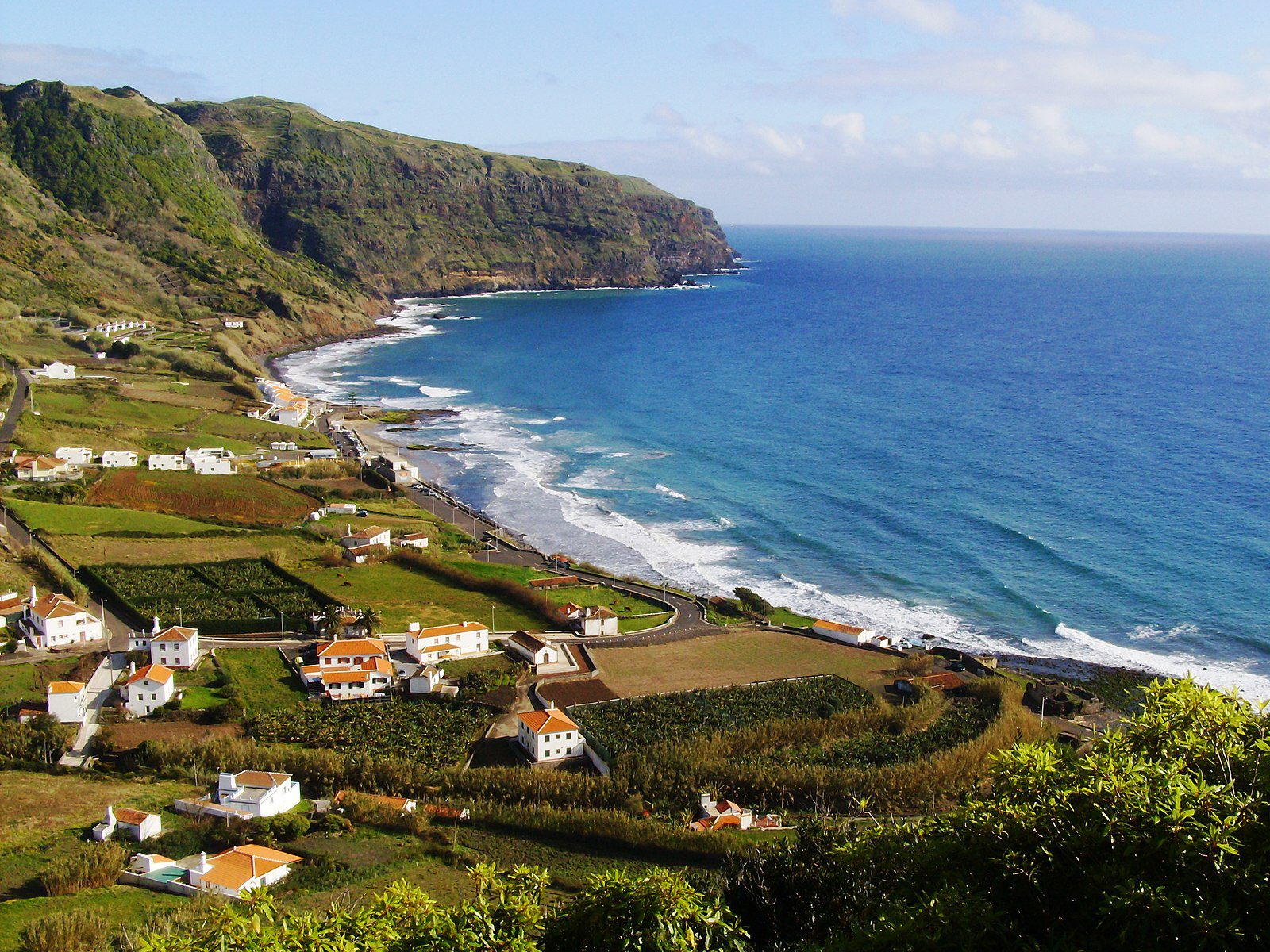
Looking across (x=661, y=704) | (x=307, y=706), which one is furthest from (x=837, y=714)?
(x=307, y=706)

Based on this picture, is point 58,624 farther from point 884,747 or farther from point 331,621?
point 884,747

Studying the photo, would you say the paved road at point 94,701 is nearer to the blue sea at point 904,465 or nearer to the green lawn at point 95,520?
the green lawn at point 95,520

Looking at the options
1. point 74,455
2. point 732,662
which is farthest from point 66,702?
point 74,455

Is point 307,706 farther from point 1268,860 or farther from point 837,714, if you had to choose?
point 1268,860

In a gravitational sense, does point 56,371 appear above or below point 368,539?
above

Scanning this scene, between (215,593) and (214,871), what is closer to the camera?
(214,871)

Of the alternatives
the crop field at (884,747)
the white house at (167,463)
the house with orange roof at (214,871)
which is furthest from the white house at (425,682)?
the white house at (167,463)
